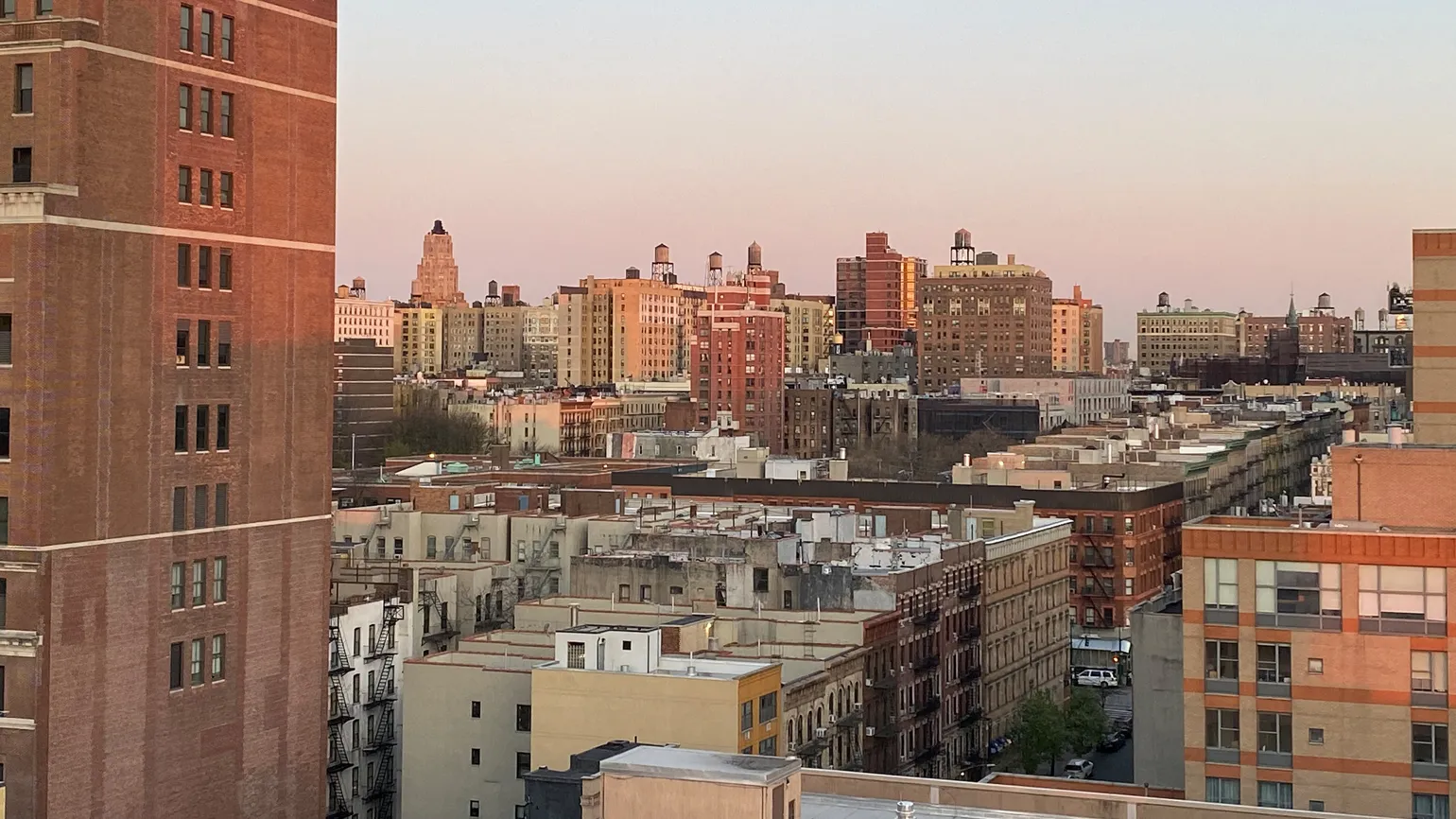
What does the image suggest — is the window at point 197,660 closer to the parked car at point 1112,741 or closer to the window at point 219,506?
the window at point 219,506

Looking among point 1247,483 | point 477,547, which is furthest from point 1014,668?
point 1247,483

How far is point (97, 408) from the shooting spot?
197 feet

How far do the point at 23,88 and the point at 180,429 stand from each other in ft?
38.5

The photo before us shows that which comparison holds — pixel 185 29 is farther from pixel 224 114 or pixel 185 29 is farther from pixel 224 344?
pixel 224 344

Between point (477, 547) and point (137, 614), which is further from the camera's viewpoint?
point (477, 547)

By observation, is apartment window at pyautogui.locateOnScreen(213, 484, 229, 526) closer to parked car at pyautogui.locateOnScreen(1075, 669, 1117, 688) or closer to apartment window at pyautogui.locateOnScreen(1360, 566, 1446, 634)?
apartment window at pyautogui.locateOnScreen(1360, 566, 1446, 634)

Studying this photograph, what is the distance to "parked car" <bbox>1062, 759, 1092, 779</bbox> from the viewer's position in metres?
98.9

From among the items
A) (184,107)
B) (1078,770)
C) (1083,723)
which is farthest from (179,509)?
(1083,723)

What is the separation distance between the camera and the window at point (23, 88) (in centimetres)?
5956

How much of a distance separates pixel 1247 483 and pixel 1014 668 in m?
80.8

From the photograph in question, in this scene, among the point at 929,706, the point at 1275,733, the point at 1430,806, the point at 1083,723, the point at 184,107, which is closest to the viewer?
the point at 1430,806

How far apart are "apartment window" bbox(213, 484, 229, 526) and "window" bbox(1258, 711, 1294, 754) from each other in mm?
33766

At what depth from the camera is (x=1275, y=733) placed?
55.1 meters

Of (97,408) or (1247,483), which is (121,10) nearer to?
(97,408)
